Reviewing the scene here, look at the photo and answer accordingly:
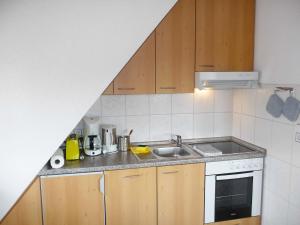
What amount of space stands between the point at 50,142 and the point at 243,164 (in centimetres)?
167

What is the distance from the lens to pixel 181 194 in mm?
2547

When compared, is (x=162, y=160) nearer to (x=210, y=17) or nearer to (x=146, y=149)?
(x=146, y=149)

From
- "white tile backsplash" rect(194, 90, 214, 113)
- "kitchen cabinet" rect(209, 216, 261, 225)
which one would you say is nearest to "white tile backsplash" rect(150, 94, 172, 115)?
"white tile backsplash" rect(194, 90, 214, 113)

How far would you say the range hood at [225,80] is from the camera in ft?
8.70

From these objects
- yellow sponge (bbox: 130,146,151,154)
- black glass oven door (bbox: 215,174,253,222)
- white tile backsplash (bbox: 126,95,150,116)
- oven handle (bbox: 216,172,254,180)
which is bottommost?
black glass oven door (bbox: 215,174,253,222)

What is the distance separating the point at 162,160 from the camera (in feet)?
8.10

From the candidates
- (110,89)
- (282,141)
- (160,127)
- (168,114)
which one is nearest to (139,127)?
(160,127)

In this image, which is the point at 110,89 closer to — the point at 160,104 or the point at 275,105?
the point at 160,104

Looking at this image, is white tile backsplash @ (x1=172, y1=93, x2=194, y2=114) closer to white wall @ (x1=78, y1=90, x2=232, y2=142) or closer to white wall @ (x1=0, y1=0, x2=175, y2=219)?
white wall @ (x1=78, y1=90, x2=232, y2=142)

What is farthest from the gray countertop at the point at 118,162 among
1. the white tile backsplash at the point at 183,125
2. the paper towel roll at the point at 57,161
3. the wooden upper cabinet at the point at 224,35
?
the wooden upper cabinet at the point at 224,35

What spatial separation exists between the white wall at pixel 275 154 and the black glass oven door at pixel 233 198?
16cm

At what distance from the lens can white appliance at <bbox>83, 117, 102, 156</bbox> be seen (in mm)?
2611

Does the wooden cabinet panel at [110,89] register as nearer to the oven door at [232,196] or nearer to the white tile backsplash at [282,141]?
the oven door at [232,196]

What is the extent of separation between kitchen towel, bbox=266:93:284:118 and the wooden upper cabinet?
455 mm
